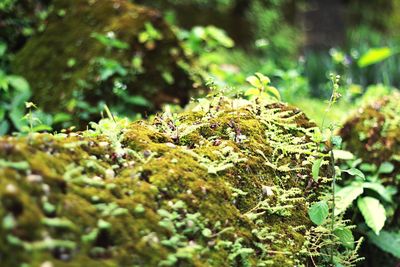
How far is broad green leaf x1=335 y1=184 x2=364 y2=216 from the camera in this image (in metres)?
2.18

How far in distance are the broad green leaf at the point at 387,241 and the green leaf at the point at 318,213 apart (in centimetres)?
74

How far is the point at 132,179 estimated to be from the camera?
162cm

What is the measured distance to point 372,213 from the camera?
2.36 metres

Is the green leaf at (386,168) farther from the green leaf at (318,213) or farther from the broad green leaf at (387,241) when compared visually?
the green leaf at (318,213)

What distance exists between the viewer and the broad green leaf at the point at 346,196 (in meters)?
2.18

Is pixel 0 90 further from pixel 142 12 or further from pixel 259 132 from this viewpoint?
pixel 259 132

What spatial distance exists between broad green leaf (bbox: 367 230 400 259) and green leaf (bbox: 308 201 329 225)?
0.74 m

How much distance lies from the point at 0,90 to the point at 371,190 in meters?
2.38

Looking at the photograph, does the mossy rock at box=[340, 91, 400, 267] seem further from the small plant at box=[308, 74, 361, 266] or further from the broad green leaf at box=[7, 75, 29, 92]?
the broad green leaf at box=[7, 75, 29, 92]

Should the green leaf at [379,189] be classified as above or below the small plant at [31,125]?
below

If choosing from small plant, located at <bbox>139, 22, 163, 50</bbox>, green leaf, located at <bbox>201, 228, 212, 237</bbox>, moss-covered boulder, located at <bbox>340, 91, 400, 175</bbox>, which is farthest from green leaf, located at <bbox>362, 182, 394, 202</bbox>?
small plant, located at <bbox>139, 22, 163, 50</bbox>

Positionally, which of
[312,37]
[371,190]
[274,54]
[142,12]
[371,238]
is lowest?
[371,238]

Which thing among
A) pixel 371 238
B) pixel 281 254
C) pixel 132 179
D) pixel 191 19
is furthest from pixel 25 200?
pixel 191 19

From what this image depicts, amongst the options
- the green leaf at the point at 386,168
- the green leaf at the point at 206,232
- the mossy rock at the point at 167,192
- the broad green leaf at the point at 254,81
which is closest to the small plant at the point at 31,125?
the mossy rock at the point at 167,192
